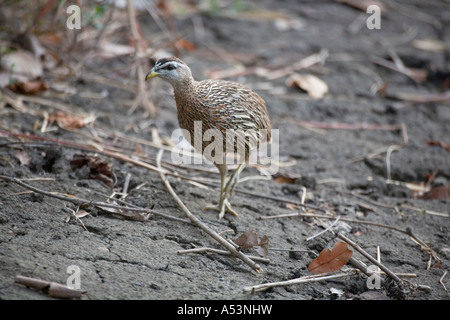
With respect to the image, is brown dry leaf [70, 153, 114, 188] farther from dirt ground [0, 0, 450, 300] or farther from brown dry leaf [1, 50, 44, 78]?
brown dry leaf [1, 50, 44, 78]

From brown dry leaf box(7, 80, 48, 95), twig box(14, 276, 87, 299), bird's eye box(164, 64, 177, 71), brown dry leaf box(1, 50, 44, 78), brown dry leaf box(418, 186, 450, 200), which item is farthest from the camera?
brown dry leaf box(1, 50, 44, 78)

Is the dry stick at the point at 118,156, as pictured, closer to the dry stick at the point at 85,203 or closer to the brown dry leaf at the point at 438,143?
the dry stick at the point at 85,203


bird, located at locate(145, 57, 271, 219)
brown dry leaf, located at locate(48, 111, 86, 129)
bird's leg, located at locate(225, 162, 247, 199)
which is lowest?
bird's leg, located at locate(225, 162, 247, 199)

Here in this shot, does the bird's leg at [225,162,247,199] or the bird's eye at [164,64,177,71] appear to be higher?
the bird's eye at [164,64,177,71]

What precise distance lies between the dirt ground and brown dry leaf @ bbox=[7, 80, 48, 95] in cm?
11

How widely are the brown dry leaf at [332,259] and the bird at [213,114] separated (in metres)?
0.81

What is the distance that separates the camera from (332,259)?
11.4 feet

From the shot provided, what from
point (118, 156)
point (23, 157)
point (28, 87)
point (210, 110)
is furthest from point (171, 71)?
point (28, 87)

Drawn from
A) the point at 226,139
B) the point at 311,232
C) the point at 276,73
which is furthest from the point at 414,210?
the point at 276,73

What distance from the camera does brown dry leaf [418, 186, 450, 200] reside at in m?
4.83

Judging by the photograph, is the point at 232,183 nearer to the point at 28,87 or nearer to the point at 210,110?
the point at 210,110

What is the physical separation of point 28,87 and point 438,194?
13.4ft

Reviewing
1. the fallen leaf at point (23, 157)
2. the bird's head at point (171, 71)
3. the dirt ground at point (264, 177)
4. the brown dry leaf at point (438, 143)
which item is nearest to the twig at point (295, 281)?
the dirt ground at point (264, 177)

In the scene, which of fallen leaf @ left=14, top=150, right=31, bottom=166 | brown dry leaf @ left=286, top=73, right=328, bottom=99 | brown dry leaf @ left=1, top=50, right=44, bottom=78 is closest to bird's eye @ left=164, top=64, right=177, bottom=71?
fallen leaf @ left=14, top=150, right=31, bottom=166
